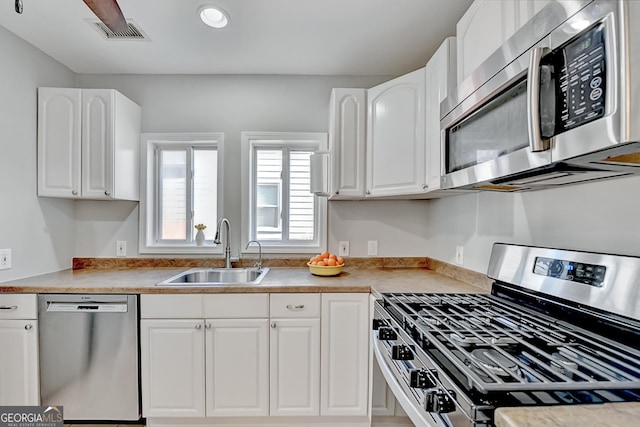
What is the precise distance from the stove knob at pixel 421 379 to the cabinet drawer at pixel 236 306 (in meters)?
1.11

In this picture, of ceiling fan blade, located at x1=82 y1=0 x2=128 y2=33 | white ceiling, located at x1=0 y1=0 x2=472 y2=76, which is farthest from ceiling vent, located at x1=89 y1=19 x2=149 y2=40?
ceiling fan blade, located at x1=82 y1=0 x2=128 y2=33

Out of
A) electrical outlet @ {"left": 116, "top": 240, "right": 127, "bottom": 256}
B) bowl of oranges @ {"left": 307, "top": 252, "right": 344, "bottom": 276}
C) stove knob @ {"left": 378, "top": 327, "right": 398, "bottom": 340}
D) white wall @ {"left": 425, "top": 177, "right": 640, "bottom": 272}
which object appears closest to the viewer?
white wall @ {"left": 425, "top": 177, "right": 640, "bottom": 272}

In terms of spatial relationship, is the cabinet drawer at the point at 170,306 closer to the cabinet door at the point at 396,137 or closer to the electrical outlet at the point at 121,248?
the electrical outlet at the point at 121,248

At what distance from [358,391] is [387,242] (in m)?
1.10

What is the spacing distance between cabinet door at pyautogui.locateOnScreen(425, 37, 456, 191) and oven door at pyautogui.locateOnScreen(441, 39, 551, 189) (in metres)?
0.34

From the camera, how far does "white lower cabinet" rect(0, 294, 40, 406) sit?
1.83 m

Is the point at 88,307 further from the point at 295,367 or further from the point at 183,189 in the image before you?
the point at 295,367

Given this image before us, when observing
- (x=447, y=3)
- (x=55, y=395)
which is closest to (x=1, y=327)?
(x=55, y=395)

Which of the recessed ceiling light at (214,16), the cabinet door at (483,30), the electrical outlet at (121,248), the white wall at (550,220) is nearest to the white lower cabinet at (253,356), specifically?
the white wall at (550,220)

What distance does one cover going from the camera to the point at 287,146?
2.60 m

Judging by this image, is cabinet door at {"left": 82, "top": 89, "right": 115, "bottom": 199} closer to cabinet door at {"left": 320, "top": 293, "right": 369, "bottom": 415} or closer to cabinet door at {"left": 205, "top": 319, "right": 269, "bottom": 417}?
cabinet door at {"left": 205, "top": 319, "right": 269, "bottom": 417}

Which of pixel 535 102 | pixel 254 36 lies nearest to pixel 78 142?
pixel 254 36

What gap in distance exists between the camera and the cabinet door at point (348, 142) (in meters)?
2.20

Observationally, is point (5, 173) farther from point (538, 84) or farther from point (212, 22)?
point (538, 84)
